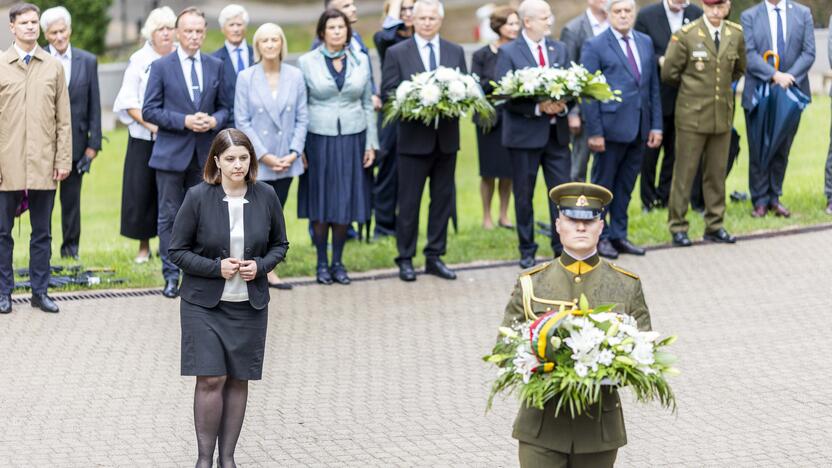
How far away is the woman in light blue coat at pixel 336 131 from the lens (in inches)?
487

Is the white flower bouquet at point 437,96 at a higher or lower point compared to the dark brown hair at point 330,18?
lower

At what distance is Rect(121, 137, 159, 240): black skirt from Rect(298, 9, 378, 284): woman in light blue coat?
1.46 m

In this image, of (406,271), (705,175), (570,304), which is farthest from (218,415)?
(705,175)

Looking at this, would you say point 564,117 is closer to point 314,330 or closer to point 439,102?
point 439,102

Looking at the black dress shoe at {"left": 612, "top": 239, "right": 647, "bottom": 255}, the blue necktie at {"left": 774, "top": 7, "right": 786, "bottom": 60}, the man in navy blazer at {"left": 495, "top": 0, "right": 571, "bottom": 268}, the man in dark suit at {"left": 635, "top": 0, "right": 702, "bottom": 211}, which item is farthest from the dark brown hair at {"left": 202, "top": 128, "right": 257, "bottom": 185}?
the blue necktie at {"left": 774, "top": 7, "right": 786, "bottom": 60}

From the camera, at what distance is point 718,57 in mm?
13414

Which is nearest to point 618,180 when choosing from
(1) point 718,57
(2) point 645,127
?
(2) point 645,127

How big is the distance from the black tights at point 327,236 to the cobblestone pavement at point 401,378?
324 millimetres

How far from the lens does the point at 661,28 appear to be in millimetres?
14625

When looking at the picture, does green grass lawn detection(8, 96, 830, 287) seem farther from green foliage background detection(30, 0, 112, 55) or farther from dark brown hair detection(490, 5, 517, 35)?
green foliage background detection(30, 0, 112, 55)

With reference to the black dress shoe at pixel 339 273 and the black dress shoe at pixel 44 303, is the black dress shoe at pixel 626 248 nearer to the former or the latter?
the black dress shoe at pixel 339 273

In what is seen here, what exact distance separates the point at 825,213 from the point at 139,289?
7249 mm

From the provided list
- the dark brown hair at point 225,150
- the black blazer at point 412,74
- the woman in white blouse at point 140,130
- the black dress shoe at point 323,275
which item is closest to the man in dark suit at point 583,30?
the black blazer at point 412,74

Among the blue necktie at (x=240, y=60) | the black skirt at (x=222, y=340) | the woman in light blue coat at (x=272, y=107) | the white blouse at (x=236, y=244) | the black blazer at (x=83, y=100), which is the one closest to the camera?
the black skirt at (x=222, y=340)
